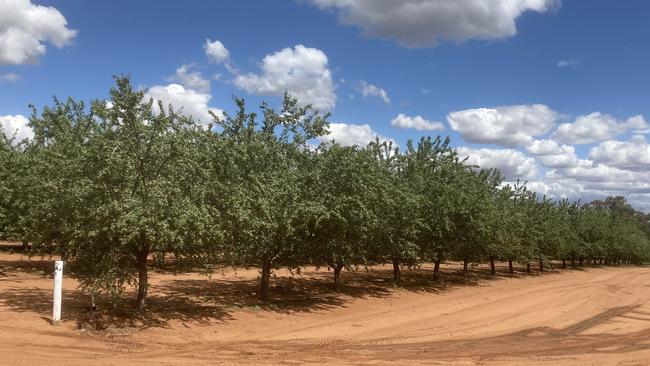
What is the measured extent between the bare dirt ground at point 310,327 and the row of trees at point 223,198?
1.56 meters

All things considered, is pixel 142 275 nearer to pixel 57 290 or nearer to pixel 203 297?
pixel 57 290

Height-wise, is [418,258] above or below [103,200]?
below

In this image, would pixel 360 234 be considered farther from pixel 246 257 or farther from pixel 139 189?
pixel 139 189

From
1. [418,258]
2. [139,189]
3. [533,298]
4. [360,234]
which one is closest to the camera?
[139,189]

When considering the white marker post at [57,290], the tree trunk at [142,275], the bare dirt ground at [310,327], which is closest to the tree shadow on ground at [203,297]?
the bare dirt ground at [310,327]

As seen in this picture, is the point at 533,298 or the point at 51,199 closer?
the point at 51,199

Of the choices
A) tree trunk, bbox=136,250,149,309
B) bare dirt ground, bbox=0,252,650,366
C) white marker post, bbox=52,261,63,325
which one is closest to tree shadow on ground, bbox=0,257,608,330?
bare dirt ground, bbox=0,252,650,366

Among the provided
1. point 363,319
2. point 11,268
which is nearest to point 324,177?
point 363,319

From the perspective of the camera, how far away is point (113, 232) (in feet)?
44.1

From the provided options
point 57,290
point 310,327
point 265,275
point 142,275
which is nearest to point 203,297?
point 265,275

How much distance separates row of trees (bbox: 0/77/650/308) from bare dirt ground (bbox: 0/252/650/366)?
156 centimetres

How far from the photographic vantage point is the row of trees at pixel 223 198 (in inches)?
551

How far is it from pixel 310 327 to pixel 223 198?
185 inches

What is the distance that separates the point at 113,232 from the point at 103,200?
44.5 inches
